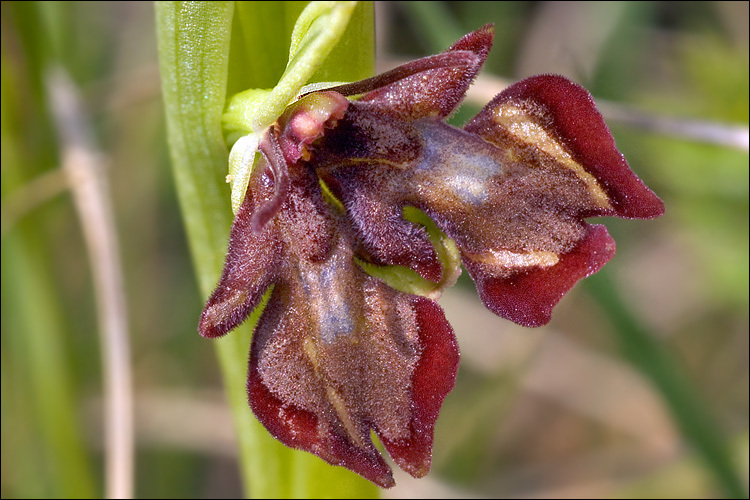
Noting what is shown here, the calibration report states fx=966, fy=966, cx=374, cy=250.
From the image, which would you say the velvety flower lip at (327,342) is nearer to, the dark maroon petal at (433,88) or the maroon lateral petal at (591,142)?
the dark maroon petal at (433,88)

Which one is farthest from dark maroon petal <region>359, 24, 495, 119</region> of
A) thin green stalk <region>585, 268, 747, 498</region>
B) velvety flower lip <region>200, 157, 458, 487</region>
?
thin green stalk <region>585, 268, 747, 498</region>

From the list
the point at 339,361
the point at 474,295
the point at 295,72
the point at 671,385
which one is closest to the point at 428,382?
the point at 339,361

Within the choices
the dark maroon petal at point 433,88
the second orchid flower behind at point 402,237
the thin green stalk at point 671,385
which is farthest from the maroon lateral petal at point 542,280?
the thin green stalk at point 671,385

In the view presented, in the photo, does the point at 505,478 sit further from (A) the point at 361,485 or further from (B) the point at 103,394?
(A) the point at 361,485

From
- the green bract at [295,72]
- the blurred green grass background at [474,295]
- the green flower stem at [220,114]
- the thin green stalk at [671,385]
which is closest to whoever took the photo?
the green bract at [295,72]

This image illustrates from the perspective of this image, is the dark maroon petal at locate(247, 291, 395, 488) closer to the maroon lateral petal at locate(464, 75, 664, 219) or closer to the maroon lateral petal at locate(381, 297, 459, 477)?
the maroon lateral petal at locate(381, 297, 459, 477)

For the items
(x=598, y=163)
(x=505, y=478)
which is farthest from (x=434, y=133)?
(x=505, y=478)
